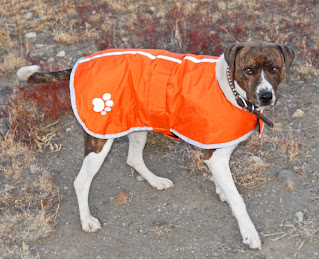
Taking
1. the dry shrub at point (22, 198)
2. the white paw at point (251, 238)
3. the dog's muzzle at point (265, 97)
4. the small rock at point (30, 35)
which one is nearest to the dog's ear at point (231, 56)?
the dog's muzzle at point (265, 97)

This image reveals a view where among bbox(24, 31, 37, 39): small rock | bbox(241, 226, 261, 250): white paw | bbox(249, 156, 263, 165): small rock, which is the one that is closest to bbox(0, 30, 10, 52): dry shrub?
bbox(24, 31, 37, 39): small rock

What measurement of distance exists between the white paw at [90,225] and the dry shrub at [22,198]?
32cm

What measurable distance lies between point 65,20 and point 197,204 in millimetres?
5670

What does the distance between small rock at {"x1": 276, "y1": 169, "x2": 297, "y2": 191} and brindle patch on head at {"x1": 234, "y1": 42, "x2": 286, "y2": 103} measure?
1306 mm

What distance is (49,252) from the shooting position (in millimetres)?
3865

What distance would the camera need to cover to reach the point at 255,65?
11.2 ft

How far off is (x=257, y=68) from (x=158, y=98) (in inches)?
34.2

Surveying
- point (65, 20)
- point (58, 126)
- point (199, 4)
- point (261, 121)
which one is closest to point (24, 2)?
point (65, 20)

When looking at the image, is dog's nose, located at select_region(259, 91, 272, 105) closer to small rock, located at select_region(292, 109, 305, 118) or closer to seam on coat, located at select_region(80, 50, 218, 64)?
seam on coat, located at select_region(80, 50, 218, 64)

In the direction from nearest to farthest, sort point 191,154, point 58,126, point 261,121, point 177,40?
1. point 261,121
2. point 191,154
3. point 58,126
4. point 177,40

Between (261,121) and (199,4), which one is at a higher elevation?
(261,121)

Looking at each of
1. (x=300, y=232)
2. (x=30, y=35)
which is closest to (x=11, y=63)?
(x=30, y=35)

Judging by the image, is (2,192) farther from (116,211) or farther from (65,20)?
(65,20)

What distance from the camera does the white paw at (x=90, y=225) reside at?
4.05 metres
